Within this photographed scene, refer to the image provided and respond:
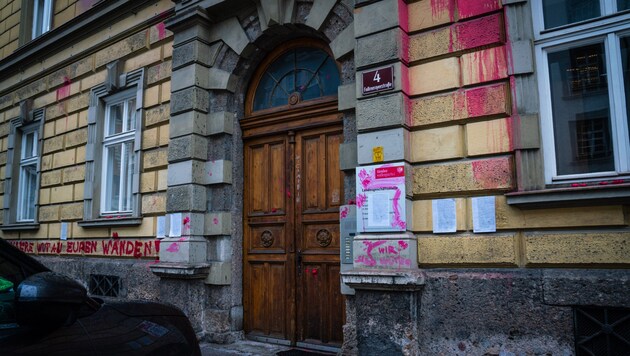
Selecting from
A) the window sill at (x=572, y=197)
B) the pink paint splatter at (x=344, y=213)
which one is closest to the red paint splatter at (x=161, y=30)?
the pink paint splatter at (x=344, y=213)

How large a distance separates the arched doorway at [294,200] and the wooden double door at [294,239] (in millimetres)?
13

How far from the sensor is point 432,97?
17.0 ft

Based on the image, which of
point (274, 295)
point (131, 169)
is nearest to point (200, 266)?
point (274, 295)

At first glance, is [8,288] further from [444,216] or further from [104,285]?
[104,285]

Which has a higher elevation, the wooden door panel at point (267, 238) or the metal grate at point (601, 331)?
the wooden door panel at point (267, 238)

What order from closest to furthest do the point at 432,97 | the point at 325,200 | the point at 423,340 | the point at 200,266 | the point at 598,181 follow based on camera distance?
the point at 598,181, the point at 423,340, the point at 432,97, the point at 325,200, the point at 200,266

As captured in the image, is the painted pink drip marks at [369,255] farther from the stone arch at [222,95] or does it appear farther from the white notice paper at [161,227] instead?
the white notice paper at [161,227]

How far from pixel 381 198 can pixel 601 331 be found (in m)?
2.25

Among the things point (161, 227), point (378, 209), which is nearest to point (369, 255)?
point (378, 209)

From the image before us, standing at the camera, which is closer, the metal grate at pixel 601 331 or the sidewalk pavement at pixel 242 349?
the metal grate at pixel 601 331

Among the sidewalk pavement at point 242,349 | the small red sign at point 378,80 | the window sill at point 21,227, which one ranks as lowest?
the sidewalk pavement at point 242,349

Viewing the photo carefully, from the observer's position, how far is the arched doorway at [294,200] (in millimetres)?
6125

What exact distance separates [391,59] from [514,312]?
2.79m

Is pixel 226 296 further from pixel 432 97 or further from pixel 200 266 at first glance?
pixel 432 97
